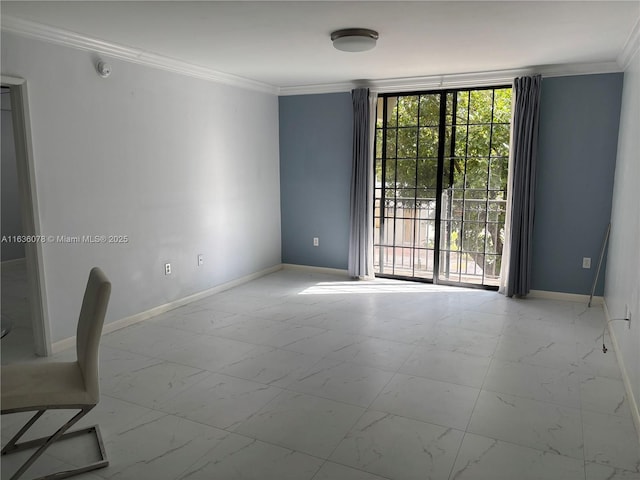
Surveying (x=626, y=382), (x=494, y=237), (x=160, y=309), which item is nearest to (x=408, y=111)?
(x=494, y=237)

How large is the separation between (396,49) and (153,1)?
2.04 metres

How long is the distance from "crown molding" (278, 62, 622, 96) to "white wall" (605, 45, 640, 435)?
0.40 meters

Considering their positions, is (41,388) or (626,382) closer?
(41,388)

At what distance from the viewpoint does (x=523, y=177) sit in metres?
5.02

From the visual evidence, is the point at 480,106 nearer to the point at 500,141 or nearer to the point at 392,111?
the point at 500,141

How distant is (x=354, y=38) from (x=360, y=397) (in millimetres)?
2484

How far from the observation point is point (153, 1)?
9.36 ft

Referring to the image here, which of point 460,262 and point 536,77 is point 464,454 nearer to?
point 460,262

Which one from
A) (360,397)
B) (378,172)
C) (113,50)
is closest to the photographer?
(360,397)

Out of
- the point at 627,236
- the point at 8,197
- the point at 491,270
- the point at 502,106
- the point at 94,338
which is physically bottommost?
the point at 491,270

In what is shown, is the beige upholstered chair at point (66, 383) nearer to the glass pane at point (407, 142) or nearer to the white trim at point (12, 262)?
the glass pane at point (407, 142)

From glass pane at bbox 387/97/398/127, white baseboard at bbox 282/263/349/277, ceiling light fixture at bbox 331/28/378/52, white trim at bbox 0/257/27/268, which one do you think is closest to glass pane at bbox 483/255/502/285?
white baseboard at bbox 282/263/349/277

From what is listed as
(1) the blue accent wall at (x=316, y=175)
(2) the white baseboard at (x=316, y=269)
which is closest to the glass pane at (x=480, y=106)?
(1) the blue accent wall at (x=316, y=175)

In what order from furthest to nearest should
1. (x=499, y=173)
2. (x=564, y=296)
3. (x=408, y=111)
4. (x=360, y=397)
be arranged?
(x=408, y=111), (x=499, y=173), (x=564, y=296), (x=360, y=397)
